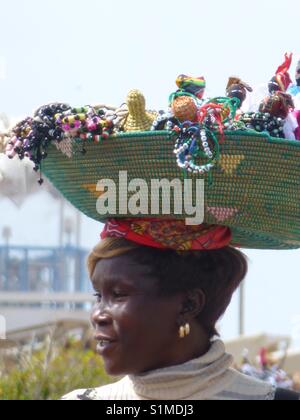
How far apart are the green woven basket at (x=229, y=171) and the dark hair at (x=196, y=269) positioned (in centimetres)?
11

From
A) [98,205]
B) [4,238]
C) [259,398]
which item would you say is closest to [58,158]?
[98,205]

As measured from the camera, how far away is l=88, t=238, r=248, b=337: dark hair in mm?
3938

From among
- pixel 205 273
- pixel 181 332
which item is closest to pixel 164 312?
pixel 181 332

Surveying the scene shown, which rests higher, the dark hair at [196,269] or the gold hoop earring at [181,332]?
the dark hair at [196,269]

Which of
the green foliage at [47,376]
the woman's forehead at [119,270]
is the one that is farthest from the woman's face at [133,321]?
the green foliage at [47,376]

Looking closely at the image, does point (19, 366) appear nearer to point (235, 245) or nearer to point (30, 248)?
point (30, 248)

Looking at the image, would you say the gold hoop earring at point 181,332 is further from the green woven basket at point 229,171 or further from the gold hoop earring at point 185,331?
the green woven basket at point 229,171

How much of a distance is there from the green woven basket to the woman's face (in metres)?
0.23

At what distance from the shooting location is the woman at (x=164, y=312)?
3.88 m

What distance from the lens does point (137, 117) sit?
12.7ft

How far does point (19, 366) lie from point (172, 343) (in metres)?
6.42

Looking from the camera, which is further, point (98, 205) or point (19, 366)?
point (19, 366)

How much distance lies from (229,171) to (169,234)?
0.28 metres

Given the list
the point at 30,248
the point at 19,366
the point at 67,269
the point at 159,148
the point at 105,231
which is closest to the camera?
the point at 159,148
